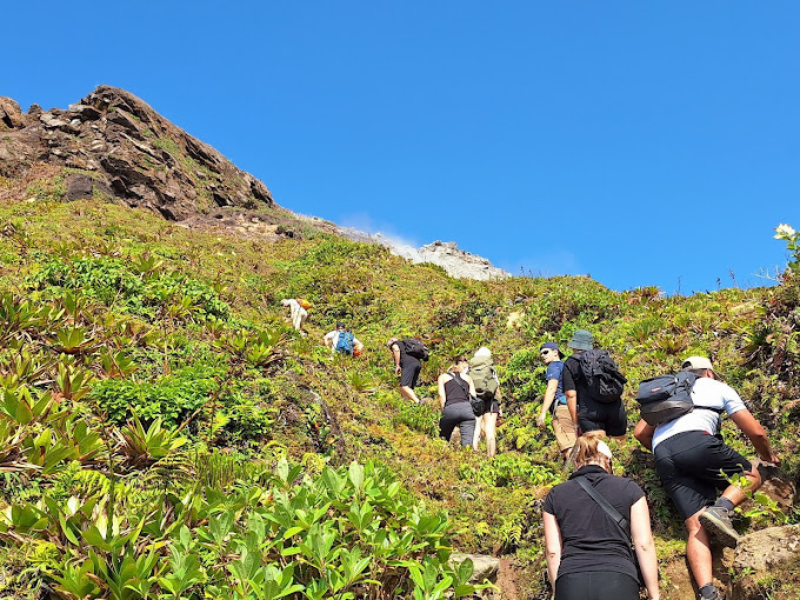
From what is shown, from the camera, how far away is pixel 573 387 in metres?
7.21

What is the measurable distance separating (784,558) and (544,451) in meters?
4.93

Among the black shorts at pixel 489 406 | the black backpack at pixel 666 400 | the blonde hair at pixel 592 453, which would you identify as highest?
the black shorts at pixel 489 406

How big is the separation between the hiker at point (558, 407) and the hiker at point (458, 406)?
113 centimetres

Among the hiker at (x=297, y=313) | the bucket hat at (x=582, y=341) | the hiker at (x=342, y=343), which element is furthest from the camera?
the hiker at (x=297, y=313)

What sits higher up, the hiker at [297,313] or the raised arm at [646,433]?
the hiker at [297,313]

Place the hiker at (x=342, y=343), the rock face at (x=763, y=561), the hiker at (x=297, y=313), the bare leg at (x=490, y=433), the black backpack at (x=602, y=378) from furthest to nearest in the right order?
1. the hiker at (x=297, y=313)
2. the hiker at (x=342, y=343)
3. the bare leg at (x=490, y=433)
4. the black backpack at (x=602, y=378)
5. the rock face at (x=763, y=561)

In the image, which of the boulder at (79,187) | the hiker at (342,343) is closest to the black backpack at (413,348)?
the hiker at (342,343)

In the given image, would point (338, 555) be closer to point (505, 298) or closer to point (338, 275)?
point (505, 298)

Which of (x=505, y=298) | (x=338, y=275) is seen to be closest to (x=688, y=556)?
(x=505, y=298)

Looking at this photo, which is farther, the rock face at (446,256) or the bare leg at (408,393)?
the rock face at (446,256)

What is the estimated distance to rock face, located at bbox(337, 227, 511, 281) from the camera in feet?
115

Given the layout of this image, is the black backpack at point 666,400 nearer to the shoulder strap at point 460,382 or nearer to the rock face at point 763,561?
the rock face at point 763,561

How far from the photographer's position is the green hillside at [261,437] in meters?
4.55

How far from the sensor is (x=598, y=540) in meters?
4.08
